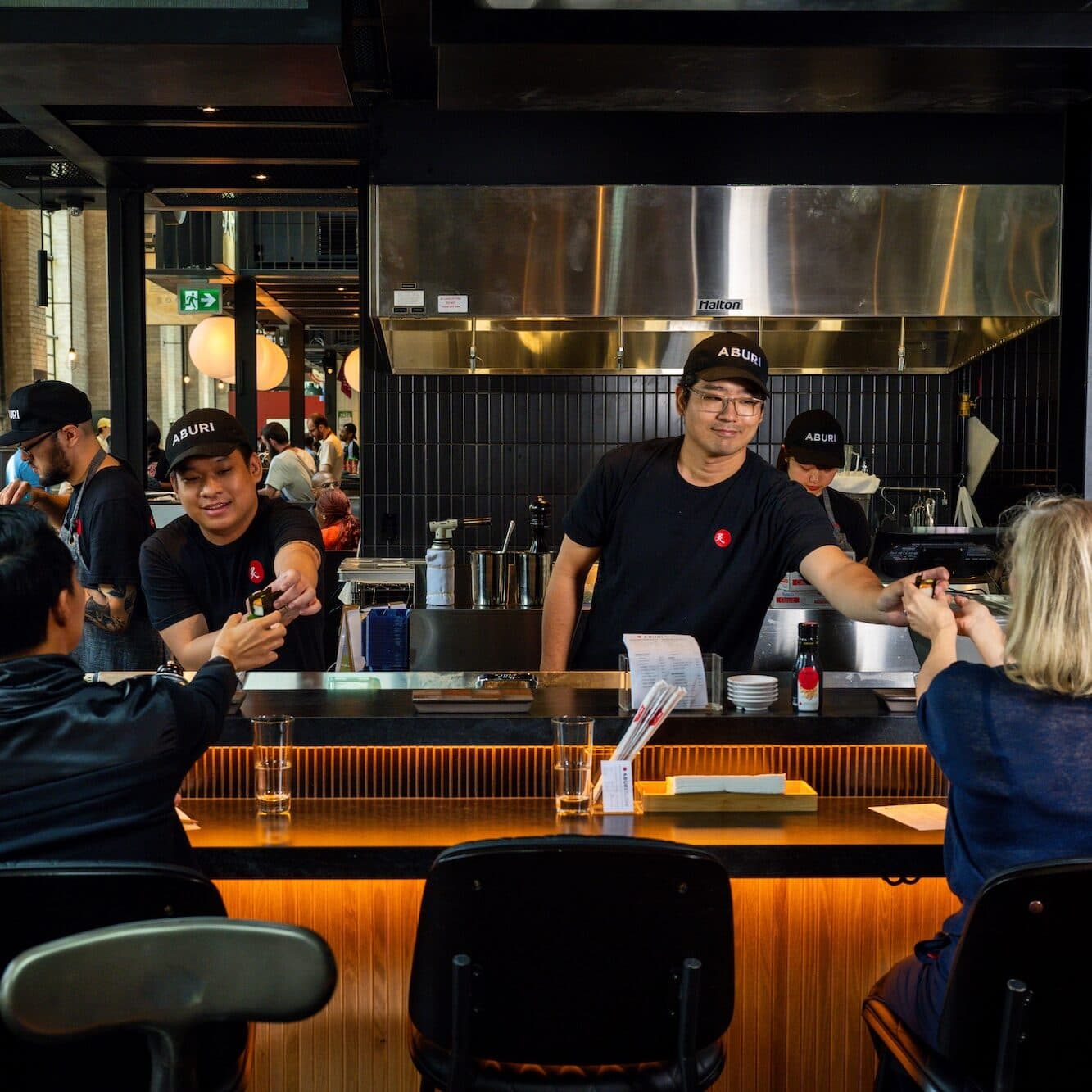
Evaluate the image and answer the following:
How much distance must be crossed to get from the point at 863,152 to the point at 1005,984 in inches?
217

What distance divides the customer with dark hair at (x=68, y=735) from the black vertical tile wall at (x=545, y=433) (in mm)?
5109

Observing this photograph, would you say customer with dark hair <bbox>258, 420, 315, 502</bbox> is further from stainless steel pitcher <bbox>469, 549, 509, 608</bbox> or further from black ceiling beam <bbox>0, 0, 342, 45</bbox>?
black ceiling beam <bbox>0, 0, 342, 45</bbox>

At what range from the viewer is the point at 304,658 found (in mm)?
3455

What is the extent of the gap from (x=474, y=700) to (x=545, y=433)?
444 centimetres

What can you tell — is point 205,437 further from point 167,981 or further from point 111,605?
point 167,981

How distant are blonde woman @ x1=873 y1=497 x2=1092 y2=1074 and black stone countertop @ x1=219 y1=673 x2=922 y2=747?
0.63m

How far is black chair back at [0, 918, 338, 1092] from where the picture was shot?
126cm

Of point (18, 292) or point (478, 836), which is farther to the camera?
point (18, 292)

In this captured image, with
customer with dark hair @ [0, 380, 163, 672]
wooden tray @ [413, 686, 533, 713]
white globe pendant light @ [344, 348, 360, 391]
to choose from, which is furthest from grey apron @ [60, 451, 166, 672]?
white globe pendant light @ [344, 348, 360, 391]

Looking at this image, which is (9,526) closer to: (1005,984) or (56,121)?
(1005,984)

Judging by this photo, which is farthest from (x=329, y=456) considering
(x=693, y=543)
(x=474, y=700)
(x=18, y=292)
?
(x=474, y=700)

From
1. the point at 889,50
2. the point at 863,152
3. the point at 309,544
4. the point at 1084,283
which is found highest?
the point at 863,152

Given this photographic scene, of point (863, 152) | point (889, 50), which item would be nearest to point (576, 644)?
point (889, 50)

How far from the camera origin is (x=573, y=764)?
249 centimetres
